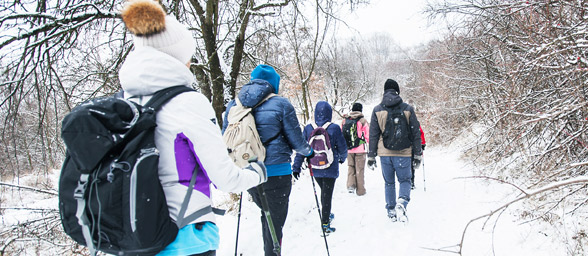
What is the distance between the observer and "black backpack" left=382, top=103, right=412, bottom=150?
4.05 metres

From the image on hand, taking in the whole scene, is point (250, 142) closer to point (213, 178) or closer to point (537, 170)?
point (213, 178)

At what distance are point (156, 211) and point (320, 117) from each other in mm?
3467

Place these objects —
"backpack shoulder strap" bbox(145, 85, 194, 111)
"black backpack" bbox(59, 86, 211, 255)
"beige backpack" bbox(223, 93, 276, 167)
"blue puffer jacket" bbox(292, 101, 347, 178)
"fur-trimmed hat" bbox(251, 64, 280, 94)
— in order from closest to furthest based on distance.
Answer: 1. "black backpack" bbox(59, 86, 211, 255)
2. "backpack shoulder strap" bbox(145, 85, 194, 111)
3. "beige backpack" bbox(223, 93, 276, 167)
4. "fur-trimmed hat" bbox(251, 64, 280, 94)
5. "blue puffer jacket" bbox(292, 101, 347, 178)

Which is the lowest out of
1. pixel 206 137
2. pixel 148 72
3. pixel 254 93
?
pixel 206 137

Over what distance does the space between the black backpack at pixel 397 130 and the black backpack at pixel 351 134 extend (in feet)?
5.58

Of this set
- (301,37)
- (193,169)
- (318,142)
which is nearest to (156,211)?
(193,169)

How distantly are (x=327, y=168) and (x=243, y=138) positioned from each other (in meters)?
1.79

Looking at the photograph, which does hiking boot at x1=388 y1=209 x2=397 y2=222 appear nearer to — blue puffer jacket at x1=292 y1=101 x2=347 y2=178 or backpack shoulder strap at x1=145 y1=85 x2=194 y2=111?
blue puffer jacket at x1=292 y1=101 x2=347 y2=178

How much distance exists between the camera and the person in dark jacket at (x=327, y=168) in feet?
13.5

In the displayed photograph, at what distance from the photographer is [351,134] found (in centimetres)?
590

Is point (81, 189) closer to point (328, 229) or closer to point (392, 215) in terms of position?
point (328, 229)

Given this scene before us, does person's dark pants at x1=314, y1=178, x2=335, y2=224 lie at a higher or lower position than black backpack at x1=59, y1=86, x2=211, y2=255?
lower

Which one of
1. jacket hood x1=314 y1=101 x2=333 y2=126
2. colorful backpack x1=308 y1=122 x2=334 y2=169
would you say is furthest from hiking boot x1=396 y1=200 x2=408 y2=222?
jacket hood x1=314 y1=101 x2=333 y2=126

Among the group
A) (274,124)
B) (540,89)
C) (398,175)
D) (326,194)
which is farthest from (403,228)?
(274,124)
